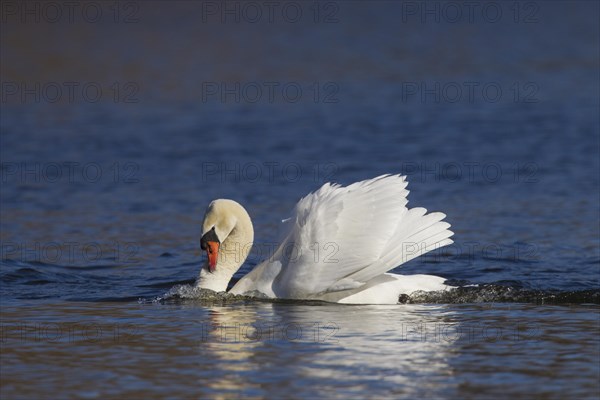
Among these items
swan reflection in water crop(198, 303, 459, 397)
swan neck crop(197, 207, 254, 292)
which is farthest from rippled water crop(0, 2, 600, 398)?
swan neck crop(197, 207, 254, 292)

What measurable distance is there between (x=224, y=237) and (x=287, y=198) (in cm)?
474

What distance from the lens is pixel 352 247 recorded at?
10.2m

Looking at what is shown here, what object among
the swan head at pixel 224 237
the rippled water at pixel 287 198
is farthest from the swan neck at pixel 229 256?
the rippled water at pixel 287 198

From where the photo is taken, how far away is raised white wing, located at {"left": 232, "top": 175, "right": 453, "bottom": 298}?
397 inches

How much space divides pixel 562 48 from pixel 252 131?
13011mm

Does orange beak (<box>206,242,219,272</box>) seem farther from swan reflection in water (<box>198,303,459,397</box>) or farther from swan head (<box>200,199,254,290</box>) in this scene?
swan reflection in water (<box>198,303,459,397</box>)

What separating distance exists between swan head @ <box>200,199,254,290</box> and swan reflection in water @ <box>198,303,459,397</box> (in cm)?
77

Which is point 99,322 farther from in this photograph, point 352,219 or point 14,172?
point 14,172

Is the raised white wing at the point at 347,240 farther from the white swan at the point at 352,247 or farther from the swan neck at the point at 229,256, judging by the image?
the swan neck at the point at 229,256

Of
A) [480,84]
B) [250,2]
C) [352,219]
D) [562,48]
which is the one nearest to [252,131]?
[480,84]

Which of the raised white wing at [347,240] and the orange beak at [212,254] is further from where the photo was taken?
the orange beak at [212,254]

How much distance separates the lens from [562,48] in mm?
A: 31000

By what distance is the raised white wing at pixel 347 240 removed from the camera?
10094 mm

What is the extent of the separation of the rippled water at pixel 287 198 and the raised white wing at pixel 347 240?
0.89ft
